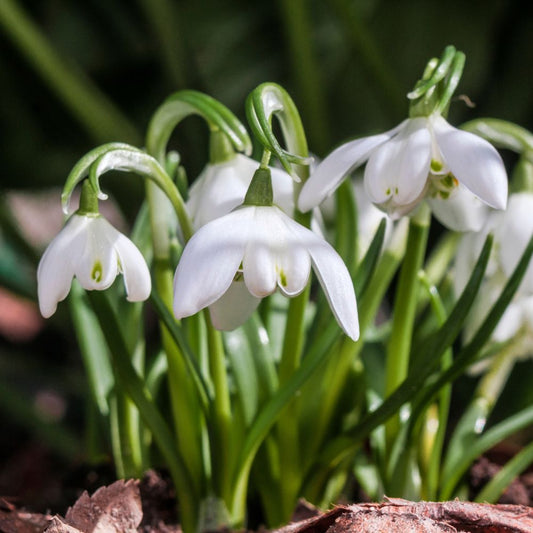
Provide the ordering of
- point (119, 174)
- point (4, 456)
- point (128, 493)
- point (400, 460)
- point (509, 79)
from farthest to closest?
point (509, 79), point (119, 174), point (4, 456), point (400, 460), point (128, 493)

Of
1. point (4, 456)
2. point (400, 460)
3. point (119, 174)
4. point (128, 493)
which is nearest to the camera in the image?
point (128, 493)

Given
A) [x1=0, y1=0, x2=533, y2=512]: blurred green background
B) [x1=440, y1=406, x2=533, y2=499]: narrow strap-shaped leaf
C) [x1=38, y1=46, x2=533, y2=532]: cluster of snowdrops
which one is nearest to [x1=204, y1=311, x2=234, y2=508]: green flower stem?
[x1=38, y1=46, x2=533, y2=532]: cluster of snowdrops

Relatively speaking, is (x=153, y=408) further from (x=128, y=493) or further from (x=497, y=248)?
(x=497, y=248)

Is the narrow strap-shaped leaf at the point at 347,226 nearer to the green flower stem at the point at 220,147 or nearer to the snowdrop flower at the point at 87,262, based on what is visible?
the green flower stem at the point at 220,147

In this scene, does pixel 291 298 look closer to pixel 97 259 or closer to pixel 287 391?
pixel 287 391

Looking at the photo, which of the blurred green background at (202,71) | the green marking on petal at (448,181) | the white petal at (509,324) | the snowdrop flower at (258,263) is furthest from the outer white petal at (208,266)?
the blurred green background at (202,71)

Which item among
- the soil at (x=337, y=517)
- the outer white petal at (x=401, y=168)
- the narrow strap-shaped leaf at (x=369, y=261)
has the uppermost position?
the outer white petal at (x=401, y=168)

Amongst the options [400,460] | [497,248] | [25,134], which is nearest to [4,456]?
[25,134]
